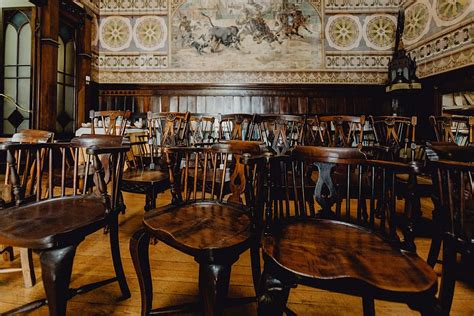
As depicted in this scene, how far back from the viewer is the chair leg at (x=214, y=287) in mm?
897

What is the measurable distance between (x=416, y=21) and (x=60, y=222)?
691cm

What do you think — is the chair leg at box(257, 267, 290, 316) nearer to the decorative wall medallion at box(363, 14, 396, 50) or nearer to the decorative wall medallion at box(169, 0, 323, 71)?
the decorative wall medallion at box(169, 0, 323, 71)

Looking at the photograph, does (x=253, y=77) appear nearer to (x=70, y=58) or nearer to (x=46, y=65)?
(x=70, y=58)

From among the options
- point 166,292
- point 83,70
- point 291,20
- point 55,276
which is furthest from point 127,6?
point 55,276

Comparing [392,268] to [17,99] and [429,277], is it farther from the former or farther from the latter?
[17,99]

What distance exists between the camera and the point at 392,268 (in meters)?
0.85

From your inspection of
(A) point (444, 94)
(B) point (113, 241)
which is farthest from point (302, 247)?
(A) point (444, 94)

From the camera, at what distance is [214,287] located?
2.96 ft

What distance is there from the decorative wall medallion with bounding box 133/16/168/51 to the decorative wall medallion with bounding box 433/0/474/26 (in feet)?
18.3

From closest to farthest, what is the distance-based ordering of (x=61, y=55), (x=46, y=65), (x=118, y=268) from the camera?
(x=118, y=268) → (x=46, y=65) → (x=61, y=55)

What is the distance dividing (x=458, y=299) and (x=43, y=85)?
6021 millimetres

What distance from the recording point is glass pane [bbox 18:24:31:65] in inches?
199

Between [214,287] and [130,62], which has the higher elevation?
[130,62]

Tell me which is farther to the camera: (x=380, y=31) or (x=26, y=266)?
(x=380, y=31)
